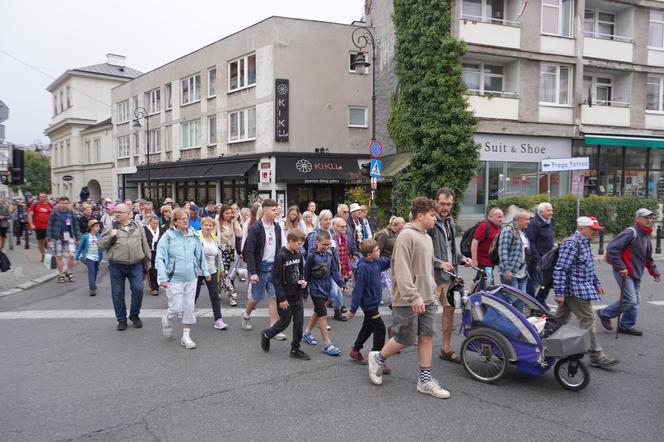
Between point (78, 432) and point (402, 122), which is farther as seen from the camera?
point (402, 122)

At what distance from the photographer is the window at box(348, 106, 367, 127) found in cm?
2491

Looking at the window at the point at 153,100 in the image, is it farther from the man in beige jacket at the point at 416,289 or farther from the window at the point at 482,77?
the man in beige jacket at the point at 416,289

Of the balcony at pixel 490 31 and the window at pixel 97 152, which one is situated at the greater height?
the balcony at pixel 490 31

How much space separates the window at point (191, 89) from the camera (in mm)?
29188

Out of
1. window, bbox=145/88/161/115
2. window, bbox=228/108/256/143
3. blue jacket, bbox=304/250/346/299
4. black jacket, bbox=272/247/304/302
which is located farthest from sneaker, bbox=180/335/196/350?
window, bbox=145/88/161/115

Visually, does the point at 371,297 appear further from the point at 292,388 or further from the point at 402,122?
the point at 402,122

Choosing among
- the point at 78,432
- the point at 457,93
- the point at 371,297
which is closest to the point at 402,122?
the point at 457,93

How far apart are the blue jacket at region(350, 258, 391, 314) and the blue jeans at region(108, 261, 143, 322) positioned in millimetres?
3534

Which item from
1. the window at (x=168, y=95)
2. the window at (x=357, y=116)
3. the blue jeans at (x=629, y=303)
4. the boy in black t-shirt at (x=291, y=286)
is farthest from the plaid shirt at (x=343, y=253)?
the window at (x=168, y=95)

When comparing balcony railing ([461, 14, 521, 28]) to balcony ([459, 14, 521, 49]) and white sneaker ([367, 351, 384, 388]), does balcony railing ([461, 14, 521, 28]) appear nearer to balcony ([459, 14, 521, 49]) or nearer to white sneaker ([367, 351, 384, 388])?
balcony ([459, 14, 521, 49])

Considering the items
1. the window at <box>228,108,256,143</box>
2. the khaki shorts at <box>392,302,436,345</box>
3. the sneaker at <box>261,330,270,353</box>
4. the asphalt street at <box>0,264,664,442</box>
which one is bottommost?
the asphalt street at <box>0,264,664,442</box>

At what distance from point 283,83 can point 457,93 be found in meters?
8.50

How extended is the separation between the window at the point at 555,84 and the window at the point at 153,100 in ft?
80.8

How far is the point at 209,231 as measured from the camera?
771cm
